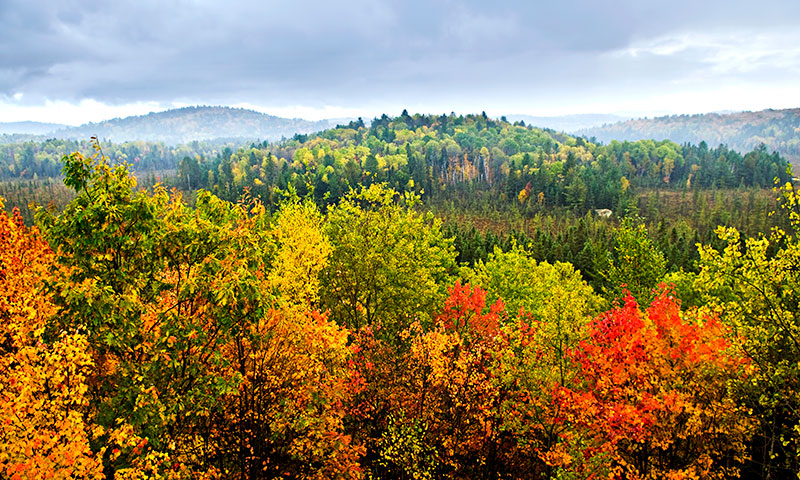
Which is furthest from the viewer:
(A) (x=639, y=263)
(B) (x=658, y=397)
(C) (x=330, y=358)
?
(A) (x=639, y=263)

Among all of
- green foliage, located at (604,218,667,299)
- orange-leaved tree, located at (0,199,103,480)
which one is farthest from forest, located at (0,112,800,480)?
green foliage, located at (604,218,667,299)

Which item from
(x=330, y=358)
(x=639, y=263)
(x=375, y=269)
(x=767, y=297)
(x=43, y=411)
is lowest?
(x=639, y=263)

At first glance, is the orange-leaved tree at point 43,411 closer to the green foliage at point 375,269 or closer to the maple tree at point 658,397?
the green foliage at point 375,269

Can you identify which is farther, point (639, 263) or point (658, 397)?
point (639, 263)

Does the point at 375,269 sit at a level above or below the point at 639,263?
above

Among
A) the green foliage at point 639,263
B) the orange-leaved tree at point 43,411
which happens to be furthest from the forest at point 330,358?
the green foliage at point 639,263

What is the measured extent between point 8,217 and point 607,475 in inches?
1031

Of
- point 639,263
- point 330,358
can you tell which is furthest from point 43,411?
point 639,263

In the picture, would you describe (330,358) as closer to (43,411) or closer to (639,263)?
(43,411)

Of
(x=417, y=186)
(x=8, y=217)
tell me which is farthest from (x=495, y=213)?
(x=8, y=217)

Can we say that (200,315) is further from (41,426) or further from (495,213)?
(495,213)

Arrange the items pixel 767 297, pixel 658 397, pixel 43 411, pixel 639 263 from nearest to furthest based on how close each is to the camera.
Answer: pixel 43 411 < pixel 767 297 < pixel 658 397 < pixel 639 263

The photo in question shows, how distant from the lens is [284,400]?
659 inches


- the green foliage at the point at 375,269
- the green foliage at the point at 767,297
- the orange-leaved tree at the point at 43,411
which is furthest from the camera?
the green foliage at the point at 375,269
